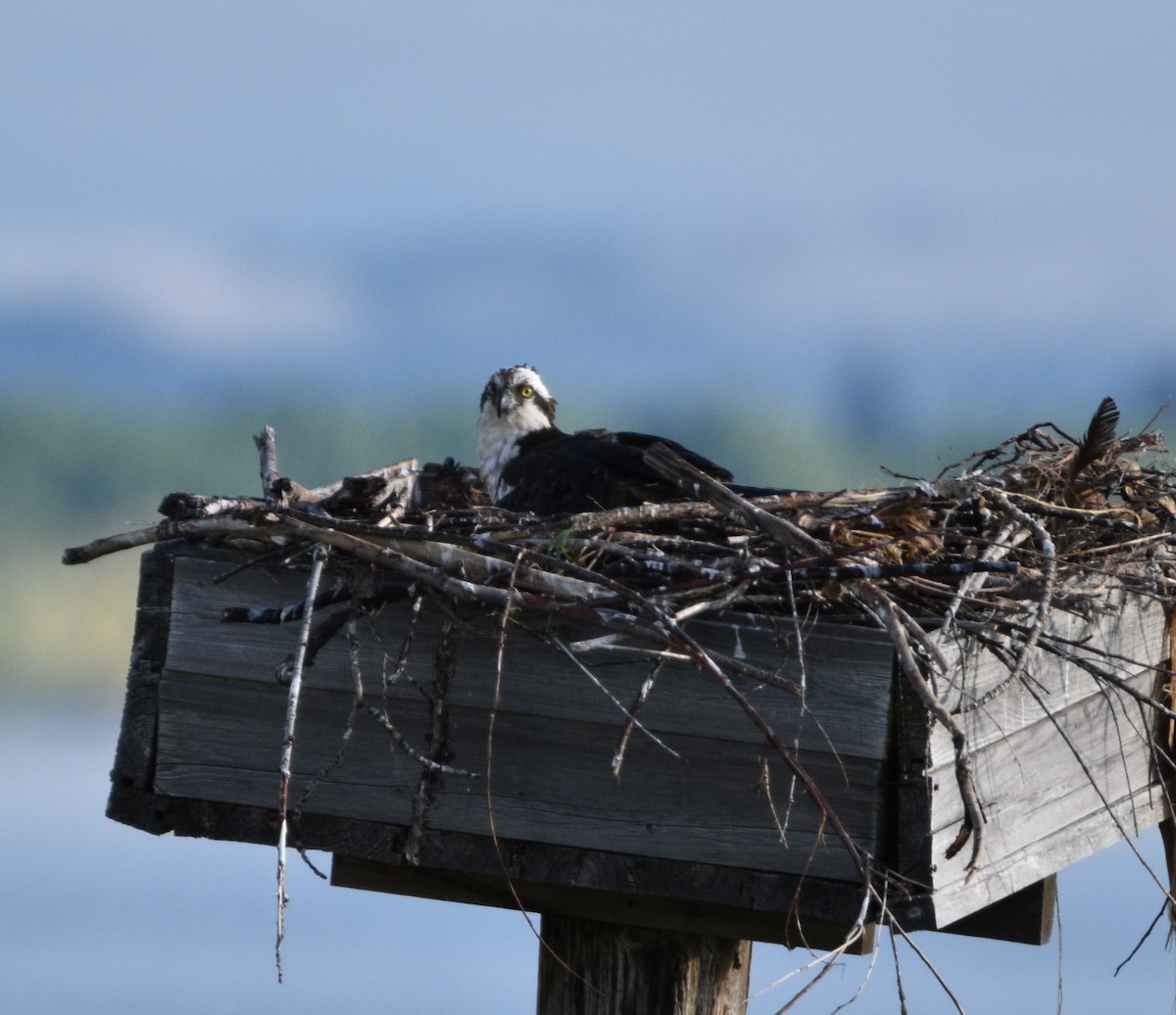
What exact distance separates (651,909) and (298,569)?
0.94 m

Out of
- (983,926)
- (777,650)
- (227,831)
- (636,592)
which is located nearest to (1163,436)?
(983,926)

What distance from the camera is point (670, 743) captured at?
2.63m

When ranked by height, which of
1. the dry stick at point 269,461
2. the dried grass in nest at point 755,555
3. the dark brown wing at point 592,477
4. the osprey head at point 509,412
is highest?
A: the osprey head at point 509,412

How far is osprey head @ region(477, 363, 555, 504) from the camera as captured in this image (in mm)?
4961

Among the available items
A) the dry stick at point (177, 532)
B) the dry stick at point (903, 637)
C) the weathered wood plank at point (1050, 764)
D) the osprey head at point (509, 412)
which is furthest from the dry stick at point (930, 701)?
the osprey head at point (509, 412)

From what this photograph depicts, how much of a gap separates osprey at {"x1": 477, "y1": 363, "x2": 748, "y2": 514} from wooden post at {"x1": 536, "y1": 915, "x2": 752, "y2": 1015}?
0.89 metres

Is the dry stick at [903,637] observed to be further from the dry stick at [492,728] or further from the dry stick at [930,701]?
the dry stick at [492,728]

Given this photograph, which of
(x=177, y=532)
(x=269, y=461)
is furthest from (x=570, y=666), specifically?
(x=269, y=461)

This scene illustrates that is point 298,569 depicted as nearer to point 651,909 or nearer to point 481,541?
point 481,541

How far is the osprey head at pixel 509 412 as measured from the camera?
16.3ft

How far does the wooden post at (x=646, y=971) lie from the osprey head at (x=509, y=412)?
198 cm

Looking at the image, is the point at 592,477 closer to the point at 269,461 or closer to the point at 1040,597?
the point at 269,461

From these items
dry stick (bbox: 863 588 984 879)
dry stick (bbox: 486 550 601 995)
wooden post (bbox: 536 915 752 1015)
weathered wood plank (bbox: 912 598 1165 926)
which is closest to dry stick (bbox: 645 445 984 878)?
dry stick (bbox: 863 588 984 879)

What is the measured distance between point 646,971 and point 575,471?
1.28 meters
